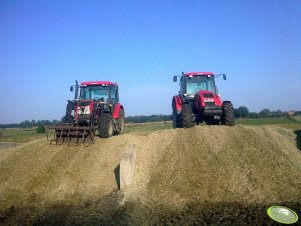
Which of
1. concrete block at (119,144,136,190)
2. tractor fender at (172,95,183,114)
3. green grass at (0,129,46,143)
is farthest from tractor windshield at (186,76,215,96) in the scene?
green grass at (0,129,46,143)

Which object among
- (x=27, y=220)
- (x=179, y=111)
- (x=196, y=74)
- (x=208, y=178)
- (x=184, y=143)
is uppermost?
(x=196, y=74)

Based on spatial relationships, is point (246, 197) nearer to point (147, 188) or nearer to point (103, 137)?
point (147, 188)

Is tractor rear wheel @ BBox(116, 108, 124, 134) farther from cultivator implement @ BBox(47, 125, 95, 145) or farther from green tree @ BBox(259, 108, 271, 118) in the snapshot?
green tree @ BBox(259, 108, 271, 118)

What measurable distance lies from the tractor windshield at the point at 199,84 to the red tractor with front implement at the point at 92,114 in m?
3.36

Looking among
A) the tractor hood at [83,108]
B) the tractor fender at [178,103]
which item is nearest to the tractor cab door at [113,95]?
the tractor hood at [83,108]

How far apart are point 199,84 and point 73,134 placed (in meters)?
6.51

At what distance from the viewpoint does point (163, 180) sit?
9.41 m

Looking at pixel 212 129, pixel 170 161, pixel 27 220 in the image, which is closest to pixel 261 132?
pixel 212 129

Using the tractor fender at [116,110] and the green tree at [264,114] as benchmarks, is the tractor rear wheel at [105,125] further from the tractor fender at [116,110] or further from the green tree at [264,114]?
the green tree at [264,114]

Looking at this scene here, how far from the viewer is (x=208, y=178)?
30.2ft

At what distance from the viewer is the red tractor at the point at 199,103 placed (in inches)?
568

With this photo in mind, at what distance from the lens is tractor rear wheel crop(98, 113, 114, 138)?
13363 millimetres

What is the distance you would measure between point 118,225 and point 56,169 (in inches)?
173

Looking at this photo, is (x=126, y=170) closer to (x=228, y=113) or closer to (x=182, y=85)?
(x=228, y=113)
